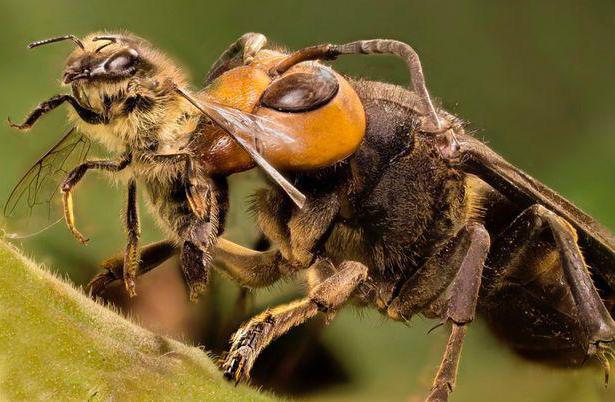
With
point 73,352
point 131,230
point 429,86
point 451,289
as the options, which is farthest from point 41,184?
point 429,86

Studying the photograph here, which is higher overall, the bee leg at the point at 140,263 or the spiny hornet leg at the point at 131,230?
the spiny hornet leg at the point at 131,230

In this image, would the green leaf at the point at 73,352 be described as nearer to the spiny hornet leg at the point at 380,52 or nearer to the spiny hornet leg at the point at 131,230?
the spiny hornet leg at the point at 131,230

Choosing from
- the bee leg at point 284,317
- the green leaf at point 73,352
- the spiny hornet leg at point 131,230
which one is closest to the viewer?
the green leaf at point 73,352

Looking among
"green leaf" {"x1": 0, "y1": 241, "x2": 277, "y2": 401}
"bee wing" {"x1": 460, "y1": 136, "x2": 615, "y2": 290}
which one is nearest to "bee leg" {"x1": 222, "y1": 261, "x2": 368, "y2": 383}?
"green leaf" {"x1": 0, "y1": 241, "x2": 277, "y2": 401}

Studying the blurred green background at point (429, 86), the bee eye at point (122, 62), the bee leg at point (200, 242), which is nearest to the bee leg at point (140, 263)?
the blurred green background at point (429, 86)

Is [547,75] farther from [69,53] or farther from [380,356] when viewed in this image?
[69,53]

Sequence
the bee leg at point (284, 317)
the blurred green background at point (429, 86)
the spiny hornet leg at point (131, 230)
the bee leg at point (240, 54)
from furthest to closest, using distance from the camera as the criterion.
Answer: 1. the blurred green background at point (429, 86)
2. the bee leg at point (240, 54)
3. the spiny hornet leg at point (131, 230)
4. the bee leg at point (284, 317)
